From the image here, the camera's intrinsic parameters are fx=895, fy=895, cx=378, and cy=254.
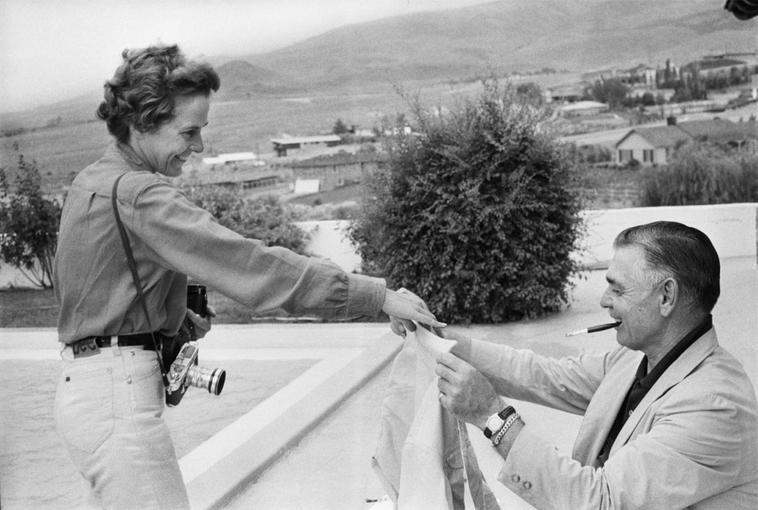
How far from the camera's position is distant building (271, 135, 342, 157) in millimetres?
11906

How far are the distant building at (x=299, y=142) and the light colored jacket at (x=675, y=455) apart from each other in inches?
410

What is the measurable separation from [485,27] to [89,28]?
18.9ft

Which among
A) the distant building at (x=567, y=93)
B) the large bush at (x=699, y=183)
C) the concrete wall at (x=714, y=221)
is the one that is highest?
the distant building at (x=567, y=93)

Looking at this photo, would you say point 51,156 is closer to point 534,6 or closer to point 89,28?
point 89,28

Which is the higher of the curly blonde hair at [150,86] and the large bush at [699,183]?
the curly blonde hair at [150,86]

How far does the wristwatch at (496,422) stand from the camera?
1.67 metres

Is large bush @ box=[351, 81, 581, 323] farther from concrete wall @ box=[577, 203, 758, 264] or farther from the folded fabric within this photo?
the folded fabric

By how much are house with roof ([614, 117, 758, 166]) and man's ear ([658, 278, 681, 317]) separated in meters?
11.5

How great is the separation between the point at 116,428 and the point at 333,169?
10263 mm

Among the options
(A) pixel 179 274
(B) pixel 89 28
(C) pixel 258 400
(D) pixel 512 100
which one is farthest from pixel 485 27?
(A) pixel 179 274

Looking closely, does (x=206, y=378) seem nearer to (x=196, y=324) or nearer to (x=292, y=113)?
(x=196, y=324)

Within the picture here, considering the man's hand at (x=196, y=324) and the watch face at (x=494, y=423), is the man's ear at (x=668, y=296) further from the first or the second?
the man's hand at (x=196, y=324)

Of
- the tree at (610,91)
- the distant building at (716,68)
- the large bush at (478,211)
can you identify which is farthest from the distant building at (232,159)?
the distant building at (716,68)

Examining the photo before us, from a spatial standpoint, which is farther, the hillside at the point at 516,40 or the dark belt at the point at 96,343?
the hillside at the point at 516,40
